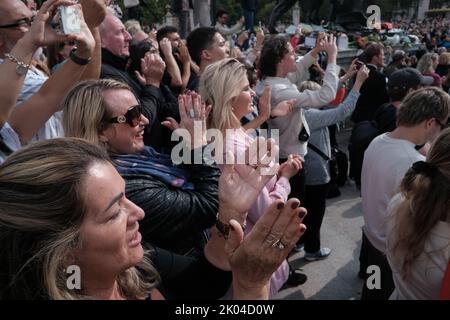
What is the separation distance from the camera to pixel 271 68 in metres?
3.50

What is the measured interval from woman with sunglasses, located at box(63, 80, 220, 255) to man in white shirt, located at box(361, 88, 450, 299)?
1068 mm

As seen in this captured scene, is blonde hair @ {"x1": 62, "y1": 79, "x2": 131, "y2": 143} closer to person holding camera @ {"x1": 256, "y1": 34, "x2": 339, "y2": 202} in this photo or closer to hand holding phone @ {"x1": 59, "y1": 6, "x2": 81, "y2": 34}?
hand holding phone @ {"x1": 59, "y1": 6, "x2": 81, "y2": 34}

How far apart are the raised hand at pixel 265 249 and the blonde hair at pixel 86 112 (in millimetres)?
945

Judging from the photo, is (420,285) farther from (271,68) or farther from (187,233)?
(271,68)

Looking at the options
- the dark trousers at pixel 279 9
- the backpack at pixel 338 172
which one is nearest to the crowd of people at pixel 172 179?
the backpack at pixel 338 172

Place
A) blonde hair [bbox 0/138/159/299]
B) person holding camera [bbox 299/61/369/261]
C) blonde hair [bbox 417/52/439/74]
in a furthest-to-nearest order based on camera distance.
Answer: blonde hair [bbox 417/52/439/74]
person holding camera [bbox 299/61/369/261]
blonde hair [bbox 0/138/159/299]

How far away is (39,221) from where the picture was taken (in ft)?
3.45

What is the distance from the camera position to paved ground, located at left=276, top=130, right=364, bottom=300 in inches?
130

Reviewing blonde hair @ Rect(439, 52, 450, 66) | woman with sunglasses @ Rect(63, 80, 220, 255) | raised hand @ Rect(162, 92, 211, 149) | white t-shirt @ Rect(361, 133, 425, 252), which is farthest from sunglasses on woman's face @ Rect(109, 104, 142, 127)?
blonde hair @ Rect(439, 52, 450, 66)

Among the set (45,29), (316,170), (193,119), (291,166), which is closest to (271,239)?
(193,119)

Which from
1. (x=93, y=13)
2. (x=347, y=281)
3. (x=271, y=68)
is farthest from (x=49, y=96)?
(x=347, y=281)

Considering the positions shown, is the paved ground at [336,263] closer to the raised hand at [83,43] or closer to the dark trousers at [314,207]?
the dark trousers at [314,207]

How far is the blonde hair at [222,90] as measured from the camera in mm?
2402
